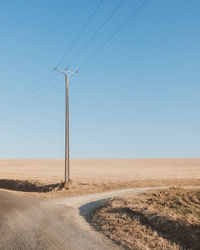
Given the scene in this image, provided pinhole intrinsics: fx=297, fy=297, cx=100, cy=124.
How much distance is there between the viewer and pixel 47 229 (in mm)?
11664

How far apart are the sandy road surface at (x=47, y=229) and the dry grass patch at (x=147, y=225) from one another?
26.5 inches

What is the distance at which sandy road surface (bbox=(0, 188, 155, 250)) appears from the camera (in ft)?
31.1

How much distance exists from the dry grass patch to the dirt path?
66 cm

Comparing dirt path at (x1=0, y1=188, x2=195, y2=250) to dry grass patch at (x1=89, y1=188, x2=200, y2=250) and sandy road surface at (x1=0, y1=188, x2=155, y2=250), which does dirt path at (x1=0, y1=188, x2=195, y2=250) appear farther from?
dry grass patch at (x1=89, y1=188, x2=200, y2=250)

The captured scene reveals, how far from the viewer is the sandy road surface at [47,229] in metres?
9.49

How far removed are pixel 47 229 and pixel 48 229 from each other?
1.5 inches

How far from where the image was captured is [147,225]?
11719 mm

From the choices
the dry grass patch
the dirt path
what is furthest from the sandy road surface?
the dry grass patch

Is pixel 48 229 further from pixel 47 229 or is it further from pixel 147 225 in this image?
pixel 147 225

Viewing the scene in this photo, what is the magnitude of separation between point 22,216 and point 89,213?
3379 mm

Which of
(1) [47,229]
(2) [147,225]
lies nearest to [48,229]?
(1) [47,229]

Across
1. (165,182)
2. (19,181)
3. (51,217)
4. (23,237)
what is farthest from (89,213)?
(19,181)

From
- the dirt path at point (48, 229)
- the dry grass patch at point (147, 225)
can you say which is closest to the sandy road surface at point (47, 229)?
the dirt path at point (48, 229)

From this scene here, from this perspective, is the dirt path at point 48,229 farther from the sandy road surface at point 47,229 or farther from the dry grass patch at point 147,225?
the dry grass patch at point 147,225
